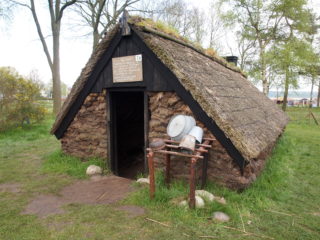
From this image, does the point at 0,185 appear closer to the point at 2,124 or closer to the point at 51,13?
the point at 2,124

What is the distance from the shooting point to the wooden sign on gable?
16.3 feet

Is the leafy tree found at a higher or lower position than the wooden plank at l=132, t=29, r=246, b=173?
higher

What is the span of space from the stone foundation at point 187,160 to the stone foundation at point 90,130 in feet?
4.47

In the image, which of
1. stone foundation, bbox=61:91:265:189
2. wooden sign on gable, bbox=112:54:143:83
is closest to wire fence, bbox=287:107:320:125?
stone foundation, bbox=61:91:265:189

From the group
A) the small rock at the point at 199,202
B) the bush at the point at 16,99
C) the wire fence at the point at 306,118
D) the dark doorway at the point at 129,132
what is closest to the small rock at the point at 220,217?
the small rock at the point at 199,202

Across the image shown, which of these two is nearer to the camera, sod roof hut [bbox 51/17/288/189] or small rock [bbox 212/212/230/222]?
small rock [bbox 212/212/230/222]

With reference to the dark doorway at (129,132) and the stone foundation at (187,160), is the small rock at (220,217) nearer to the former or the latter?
the stone foundation at (187,160)

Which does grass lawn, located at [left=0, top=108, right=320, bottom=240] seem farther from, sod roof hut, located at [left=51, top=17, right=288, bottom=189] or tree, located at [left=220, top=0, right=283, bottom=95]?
tree, located at [left=220, top=0, right=283, bottom=95]

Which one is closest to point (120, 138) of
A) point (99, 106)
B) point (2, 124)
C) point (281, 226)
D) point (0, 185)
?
point (99, 106)

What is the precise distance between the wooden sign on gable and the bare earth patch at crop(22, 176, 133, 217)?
2128 millimetres

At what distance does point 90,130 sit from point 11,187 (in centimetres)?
198

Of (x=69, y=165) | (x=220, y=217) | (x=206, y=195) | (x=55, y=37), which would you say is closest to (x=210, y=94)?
(x=206, y=195)

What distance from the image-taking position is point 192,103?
14.2 ft

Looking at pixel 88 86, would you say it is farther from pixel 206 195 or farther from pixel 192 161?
pixel 206 195
